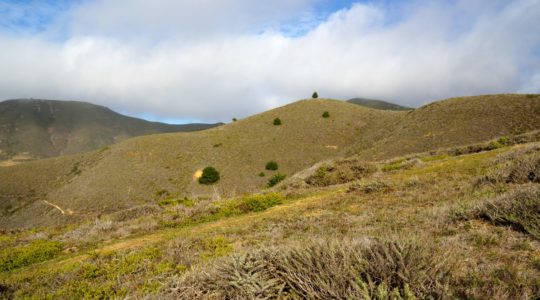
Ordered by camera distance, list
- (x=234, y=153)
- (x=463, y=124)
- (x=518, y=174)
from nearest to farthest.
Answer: (x=518, y=174) < (x=463, y=124) < (x=234, y=153)

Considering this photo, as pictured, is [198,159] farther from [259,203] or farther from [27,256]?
[27,256]

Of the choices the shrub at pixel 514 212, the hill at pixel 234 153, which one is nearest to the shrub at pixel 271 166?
the hill at pixel 234 153

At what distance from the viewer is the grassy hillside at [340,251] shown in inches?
131

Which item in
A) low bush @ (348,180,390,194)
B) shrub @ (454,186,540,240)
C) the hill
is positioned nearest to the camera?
shrub @ (454,186,540,240)

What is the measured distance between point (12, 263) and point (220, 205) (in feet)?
24.3

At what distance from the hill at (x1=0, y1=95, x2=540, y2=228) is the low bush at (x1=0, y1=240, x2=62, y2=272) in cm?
1929

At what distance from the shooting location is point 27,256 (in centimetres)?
974

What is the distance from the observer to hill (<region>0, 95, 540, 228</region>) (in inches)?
1377

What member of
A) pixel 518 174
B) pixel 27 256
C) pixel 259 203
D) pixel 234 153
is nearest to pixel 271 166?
pixel 234 153

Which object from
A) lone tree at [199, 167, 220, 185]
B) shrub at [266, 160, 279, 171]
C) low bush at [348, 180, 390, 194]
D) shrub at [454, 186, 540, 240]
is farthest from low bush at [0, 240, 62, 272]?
shrub at [266, 160, 279, 171]

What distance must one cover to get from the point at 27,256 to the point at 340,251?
35.1 ft

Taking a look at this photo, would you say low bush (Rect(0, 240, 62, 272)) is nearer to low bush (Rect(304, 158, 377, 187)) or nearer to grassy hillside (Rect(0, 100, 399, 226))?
low bush (Rect(304, 158, 377, 187))

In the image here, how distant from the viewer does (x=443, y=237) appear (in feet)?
16.9

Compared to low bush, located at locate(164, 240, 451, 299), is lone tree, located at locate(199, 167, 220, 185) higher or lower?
lower
